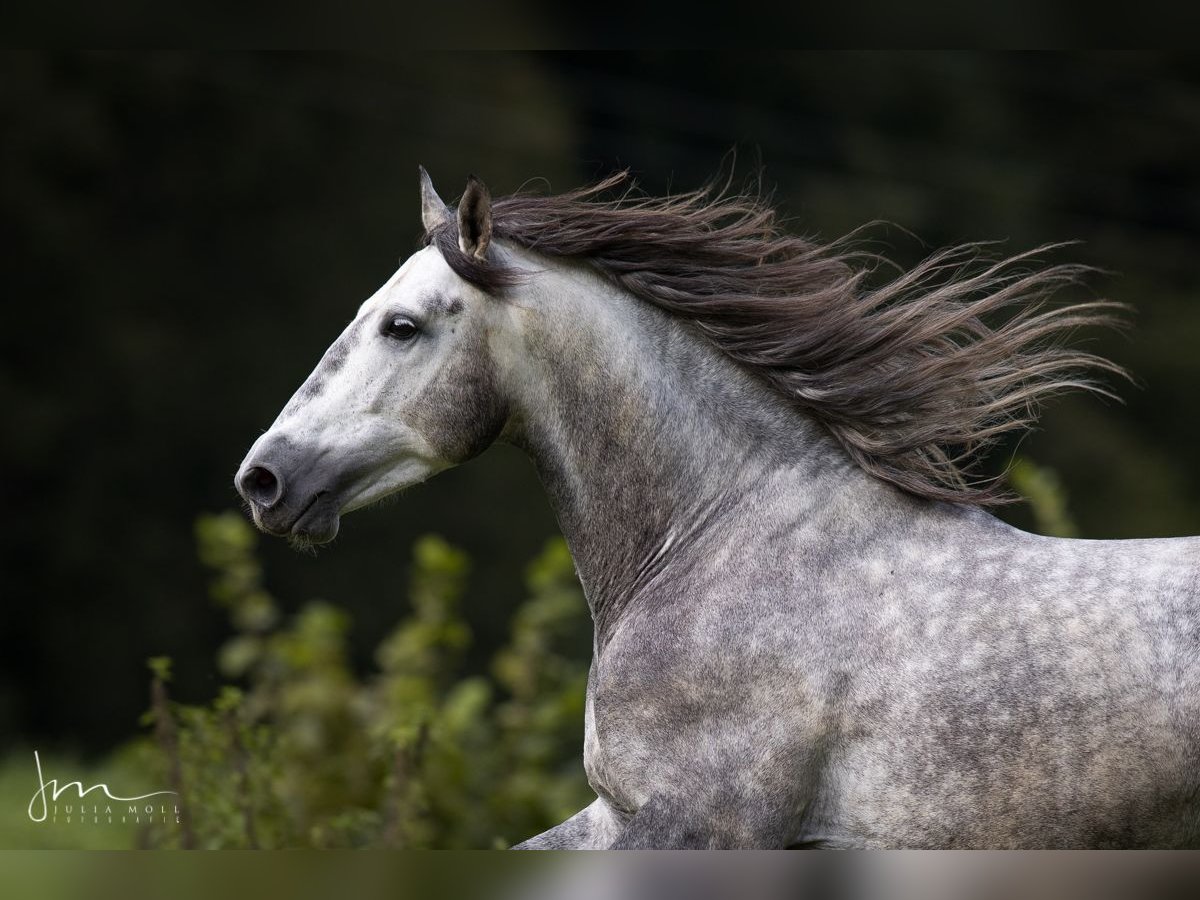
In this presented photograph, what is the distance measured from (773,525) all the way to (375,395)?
950mm

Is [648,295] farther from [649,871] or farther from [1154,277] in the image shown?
[1154,277]

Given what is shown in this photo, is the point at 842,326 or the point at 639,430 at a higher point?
the point at 842,326

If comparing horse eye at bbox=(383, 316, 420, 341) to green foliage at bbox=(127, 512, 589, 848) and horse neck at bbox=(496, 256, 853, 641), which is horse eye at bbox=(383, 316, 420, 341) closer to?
horse neck at bbox=(496, 256, 853, 641)

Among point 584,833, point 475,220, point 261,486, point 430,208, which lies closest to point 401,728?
point 584,833

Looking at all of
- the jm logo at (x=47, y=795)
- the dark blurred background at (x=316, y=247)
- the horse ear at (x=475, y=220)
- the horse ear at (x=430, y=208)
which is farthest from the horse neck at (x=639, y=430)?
the dark blurred background at (x=316, y=247)

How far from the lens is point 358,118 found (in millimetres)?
11125

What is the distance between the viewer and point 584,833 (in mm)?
3336

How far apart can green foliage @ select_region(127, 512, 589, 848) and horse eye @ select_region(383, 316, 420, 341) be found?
1.77 meters

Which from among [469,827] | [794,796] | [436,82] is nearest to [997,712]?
[794,796]

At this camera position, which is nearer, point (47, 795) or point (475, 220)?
point (475, 220)

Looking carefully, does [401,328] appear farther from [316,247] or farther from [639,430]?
[316,247]

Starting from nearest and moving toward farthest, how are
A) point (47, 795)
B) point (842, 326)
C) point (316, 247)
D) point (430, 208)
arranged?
1. point (842, 326)
2. point (430, 208)
3. point (47, 795)
4. point (316, 247)

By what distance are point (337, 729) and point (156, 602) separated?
445cm

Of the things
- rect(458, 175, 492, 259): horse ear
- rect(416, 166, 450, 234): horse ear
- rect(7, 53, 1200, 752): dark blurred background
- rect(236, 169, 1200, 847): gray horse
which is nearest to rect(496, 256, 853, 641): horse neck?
rect(236, 169, 1200, 847): gray horse
